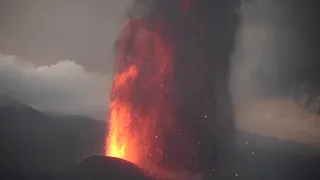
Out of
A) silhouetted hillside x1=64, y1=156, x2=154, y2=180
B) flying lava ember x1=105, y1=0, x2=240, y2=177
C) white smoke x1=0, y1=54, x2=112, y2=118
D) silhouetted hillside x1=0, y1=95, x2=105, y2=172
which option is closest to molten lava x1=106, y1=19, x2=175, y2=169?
flying lava ember x1=105, y1=0, x2=240, y2=177

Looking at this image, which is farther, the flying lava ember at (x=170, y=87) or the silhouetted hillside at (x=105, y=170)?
the flying lava ember at (x=170, y=87)

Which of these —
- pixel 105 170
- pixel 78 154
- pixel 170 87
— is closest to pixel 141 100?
pixel 170 87

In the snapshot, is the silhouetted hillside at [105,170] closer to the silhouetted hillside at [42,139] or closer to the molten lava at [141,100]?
the silhouetted hillside at [42,139]

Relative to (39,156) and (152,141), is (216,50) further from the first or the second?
(39,156)

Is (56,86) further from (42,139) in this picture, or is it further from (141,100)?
(141,100)

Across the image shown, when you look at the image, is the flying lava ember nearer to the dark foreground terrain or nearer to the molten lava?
the molten lava

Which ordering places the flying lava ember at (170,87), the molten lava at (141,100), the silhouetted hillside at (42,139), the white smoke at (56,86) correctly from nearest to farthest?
the silhouetted hillside at (42,139) < the white smoke at (56,86) < the molten lava at (141,100) < the flying lava ember at (170,87)

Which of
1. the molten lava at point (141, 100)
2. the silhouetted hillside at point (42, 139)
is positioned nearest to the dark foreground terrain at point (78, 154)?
the silhouetted hillside at point (42, 139)

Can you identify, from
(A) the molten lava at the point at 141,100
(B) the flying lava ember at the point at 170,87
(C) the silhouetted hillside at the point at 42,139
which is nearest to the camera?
(C) the silhouetted hillside at the point at 42,139

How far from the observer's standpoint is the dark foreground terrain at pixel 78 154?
32.2 feet

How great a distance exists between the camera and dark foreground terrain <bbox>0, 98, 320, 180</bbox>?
9.80 meters

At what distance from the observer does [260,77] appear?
1161 centimetres

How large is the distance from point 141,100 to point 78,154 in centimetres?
317

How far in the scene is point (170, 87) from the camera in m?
13.3
